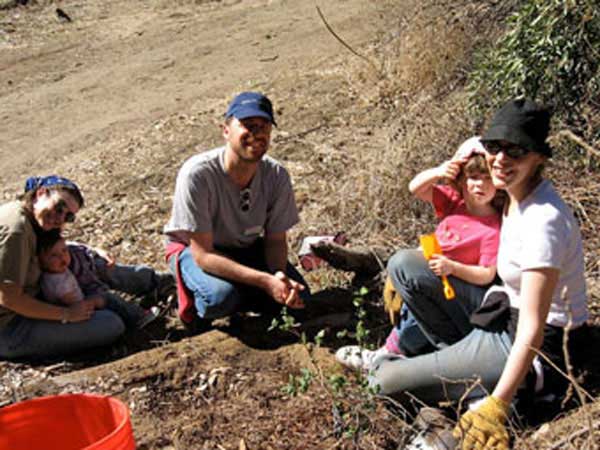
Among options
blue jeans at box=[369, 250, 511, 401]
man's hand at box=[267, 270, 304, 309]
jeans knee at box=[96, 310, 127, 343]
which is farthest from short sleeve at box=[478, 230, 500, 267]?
jeans knee at box=[96, 310, 127, 343]

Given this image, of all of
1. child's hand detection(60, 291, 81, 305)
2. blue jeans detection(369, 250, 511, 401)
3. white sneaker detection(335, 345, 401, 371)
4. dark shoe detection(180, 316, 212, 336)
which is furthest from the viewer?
dark shoe detection(180, 316, 212, 336)

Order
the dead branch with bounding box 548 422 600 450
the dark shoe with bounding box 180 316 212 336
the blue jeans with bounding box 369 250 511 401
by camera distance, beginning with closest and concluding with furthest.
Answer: the dead branch with bounding box 548 422 600 450 < the blue jeans with bounding box 369 250 511 401 < the dark shoe with bounding box 180 316 212 336

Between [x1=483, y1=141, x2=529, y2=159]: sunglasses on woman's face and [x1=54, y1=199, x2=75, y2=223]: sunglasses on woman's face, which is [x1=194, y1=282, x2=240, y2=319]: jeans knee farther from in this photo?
[x1=483, y1=141, x2=529, y2=159]: sunglasses on woman's face

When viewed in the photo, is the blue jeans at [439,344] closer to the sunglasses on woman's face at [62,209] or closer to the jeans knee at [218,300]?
the jeans knee at [218,300]

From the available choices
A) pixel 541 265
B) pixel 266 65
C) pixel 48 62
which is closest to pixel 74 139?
pixel 266 65

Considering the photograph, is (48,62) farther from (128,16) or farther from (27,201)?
(27,201)

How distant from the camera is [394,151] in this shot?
5.20 metres

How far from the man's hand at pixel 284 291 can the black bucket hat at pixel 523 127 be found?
1244mm

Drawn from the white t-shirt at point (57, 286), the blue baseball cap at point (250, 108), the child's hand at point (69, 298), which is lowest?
the child's hand at point (69, 298)

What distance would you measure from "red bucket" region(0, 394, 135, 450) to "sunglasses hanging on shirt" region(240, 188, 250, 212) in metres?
1.38

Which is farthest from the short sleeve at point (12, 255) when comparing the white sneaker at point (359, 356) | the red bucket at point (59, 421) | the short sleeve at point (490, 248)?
the short sleeve at point (490, 248)

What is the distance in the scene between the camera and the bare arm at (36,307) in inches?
144

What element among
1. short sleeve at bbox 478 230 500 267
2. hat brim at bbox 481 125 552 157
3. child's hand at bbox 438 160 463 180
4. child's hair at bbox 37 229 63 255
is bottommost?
short sleeve at bbox 478 230 500 267

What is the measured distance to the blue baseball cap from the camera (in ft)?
12.3
